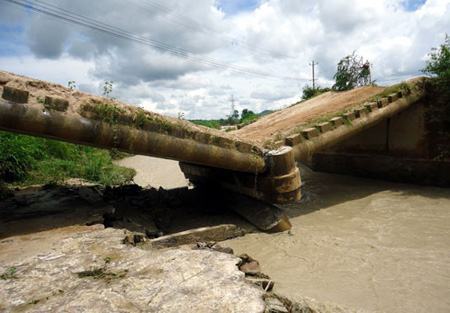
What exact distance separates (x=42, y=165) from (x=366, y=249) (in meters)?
9.65

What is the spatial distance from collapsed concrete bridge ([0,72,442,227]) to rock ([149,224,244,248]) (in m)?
0.88

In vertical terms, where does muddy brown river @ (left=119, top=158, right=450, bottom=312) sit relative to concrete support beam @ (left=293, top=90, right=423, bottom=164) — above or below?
below

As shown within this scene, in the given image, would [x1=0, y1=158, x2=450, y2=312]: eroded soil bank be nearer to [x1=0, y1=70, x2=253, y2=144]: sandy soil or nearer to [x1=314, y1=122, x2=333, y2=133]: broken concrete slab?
[x1=0, y1=70, x2=253, y2=144]: sandy soil

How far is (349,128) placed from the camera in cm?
820

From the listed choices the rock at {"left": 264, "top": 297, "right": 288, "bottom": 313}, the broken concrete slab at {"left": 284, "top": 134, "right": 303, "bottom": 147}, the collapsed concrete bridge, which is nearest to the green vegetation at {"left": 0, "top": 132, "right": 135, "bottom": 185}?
the collapsed concrete bridge

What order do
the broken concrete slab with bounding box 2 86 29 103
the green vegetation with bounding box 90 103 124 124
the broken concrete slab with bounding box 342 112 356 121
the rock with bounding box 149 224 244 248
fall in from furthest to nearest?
the broken concrete slab with bounding box 342 112 356 121
the rock with bounding box 149 224 244 248
the green vegetation with bounding box 90 103 124 124
the broken concrete slab with bounding box 2 86 29 103

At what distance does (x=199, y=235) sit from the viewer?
6.16 m

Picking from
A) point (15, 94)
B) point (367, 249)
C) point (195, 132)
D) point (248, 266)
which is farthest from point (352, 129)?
point (15, 94)

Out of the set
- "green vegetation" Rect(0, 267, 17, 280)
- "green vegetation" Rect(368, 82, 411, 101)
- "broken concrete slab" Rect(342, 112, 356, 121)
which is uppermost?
"green vegetation" Rect(368, 82, 411, 101)

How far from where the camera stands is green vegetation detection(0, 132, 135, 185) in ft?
33.2

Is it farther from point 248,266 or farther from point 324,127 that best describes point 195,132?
point 324,127

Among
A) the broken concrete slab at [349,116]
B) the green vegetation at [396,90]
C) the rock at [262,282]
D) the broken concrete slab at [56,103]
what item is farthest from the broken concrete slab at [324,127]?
the broken concrete slab at [56,103]

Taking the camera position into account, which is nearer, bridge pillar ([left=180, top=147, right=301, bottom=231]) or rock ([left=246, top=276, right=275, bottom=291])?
rock ([left=246, top=276, right=275, bottom=291])

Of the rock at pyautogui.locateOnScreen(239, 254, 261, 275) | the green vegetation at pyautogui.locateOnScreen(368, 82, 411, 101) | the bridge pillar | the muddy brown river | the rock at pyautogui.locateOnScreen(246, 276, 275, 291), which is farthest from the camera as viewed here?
the green vegetation at pyautogui.locateOnScreen(368, 82, 411, 101)
